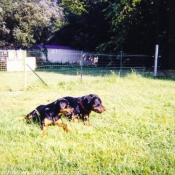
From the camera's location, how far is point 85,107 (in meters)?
3.69

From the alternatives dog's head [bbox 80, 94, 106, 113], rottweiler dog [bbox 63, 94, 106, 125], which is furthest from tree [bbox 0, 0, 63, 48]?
dog's head [bbox 80, 94, 106, 113]

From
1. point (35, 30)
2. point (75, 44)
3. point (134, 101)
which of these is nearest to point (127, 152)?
point (134, 101)

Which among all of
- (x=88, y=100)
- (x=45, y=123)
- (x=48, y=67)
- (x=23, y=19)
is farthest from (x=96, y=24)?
(x=45, y=123)

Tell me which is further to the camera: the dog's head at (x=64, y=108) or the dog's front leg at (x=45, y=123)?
the dog's head at (x=64, y=108)

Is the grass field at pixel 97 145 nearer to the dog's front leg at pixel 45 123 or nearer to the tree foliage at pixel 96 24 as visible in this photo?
the dog's front leg at pixel 45 123

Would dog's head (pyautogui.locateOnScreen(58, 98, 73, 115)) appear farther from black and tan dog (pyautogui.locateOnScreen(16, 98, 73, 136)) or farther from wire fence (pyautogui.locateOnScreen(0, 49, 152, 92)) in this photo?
wire fence (pyautogui.locateOnScreen(0, 49, 152, 92))

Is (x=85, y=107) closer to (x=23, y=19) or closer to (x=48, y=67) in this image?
(x=48, y=67)

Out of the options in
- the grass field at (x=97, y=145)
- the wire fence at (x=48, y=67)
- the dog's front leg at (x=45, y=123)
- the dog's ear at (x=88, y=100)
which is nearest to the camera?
the grass field at (x=97, y=145)

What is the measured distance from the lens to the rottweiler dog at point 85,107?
3.62 metres

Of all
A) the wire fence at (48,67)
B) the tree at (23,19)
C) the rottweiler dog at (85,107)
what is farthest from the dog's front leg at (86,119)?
the tree at (23,19)

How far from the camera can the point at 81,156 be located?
2387mm

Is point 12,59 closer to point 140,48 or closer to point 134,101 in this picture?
point 134,101

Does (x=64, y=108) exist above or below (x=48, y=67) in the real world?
below

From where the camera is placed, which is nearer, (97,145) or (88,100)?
(97,145)
